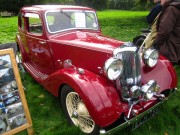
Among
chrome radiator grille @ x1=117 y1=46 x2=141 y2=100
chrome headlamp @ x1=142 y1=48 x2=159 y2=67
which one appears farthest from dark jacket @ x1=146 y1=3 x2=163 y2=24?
chrome radiator grille @ x1=117 y1=46 x2=141 y2=100

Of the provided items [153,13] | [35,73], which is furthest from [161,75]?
[35,73]

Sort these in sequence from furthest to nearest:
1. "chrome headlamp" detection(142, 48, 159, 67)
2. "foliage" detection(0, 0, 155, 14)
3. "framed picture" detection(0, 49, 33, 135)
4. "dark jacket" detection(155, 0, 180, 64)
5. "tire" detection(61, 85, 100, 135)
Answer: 1. "foliage" detection(0, 0, 155, 14)
2. "dark jacket" detection(155, 0, 180, 64)
3. "chrome headlamp" detection(142, 48, 159, 67)
4. "tire" detection(61, 85, 100, 135)
5. "framed picture" detection(0, 49, 33, 135)

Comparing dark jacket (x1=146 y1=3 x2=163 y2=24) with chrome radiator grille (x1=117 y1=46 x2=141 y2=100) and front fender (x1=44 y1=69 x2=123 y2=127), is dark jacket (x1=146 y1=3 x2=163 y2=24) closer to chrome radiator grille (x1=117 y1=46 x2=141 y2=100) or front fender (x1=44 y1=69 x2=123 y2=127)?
chrome radiator grille (x1=117 y1=46 x2=141 y2=100)

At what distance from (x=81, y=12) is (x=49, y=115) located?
201 centimetres

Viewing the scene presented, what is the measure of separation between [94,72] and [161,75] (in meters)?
1.00

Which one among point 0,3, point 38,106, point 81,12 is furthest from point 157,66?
point 0,3

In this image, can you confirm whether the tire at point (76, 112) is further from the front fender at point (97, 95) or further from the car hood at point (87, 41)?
the car hood at point (87, 41)

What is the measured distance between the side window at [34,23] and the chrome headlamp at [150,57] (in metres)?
1.96

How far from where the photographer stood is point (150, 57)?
315 cm

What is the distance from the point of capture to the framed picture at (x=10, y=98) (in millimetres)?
2686

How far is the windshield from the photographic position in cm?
395

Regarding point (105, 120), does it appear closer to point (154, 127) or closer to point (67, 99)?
point (67, 99)

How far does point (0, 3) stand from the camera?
28.8 meters

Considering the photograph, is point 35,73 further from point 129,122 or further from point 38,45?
point 129,122
